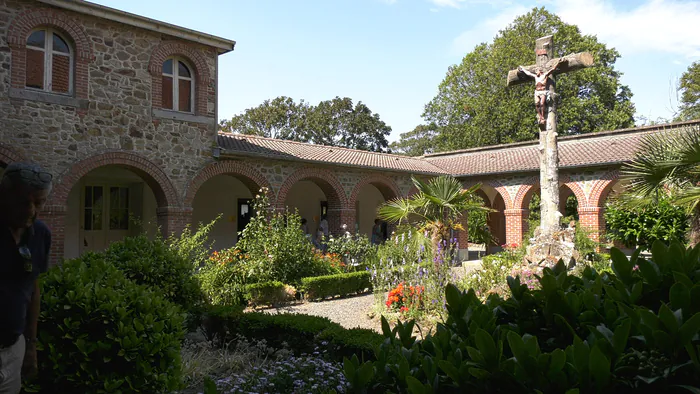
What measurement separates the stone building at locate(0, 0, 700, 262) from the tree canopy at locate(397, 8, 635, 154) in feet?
32.2

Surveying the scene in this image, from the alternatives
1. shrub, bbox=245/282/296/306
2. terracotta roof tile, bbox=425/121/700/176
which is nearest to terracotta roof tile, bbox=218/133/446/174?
terracotta roof tile, bbox=425/121/700/176

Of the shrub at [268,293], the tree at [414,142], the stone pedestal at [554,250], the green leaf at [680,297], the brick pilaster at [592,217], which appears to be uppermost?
the tree at [414,142]

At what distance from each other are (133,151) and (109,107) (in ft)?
3.48

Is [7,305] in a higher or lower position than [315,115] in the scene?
lower

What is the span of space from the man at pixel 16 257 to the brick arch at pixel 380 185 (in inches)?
528

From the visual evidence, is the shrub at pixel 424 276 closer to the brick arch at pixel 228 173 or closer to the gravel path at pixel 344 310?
the gravel path at pixel 344 310

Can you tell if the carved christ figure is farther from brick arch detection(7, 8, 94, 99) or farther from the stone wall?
brick arch detection(7, 8, 94, 99)

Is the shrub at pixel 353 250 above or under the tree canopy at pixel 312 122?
under

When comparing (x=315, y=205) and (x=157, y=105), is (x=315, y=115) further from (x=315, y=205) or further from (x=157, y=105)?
(x=157, y=105)

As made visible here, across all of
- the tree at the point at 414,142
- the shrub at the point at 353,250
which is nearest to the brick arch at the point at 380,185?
the shrub at the point at 353,250

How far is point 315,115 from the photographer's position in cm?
3747

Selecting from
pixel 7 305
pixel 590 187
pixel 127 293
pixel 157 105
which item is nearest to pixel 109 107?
pixel 157 105

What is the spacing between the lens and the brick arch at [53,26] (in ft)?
32.4

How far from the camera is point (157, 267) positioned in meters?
6.34
